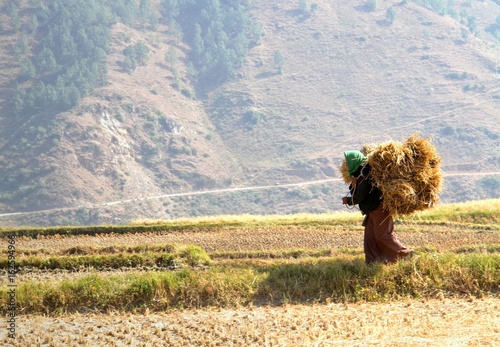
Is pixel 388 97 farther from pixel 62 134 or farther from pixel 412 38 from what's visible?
pixel 62 134

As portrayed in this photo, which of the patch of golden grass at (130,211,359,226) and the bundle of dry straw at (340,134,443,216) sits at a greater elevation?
the bundle of dry straw at (340,134,443,216)

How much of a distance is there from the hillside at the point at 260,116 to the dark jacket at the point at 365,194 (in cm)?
6119

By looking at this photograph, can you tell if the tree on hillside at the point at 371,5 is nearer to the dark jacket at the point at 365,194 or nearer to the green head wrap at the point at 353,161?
the green head wrap at the point at 353,161

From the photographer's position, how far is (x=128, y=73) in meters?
104

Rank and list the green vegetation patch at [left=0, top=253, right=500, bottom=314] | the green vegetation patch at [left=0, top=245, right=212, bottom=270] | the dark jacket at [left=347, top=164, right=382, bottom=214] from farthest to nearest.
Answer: the green vegetation patch at [left=0, top=245, right=212, bottom=270] < the dark jacket at [left=347, top=164, right=382, bottom=214] < the green vegetation patch at [left=0, top=253, right=500, bottom=314]

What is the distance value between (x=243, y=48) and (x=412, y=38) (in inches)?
1043

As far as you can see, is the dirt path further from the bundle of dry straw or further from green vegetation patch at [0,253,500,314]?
the bundle of dry straw

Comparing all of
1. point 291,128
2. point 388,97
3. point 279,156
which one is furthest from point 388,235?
point 388,97

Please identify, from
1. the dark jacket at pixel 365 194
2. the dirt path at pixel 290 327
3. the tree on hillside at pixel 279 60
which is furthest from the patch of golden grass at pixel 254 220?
the tree on hillside at pixel 279 60

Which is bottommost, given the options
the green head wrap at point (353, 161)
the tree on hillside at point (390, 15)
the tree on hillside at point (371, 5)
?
the green head wrap at point (353, 161)

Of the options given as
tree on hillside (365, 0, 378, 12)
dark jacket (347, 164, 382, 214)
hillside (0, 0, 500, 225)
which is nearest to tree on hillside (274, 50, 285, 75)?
hillside (0, 0, 500, 225)

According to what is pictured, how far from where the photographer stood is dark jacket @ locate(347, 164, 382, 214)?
39.3 ft

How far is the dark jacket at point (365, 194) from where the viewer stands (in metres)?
12.0

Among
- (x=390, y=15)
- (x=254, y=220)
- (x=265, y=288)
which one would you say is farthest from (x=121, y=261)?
(x=390, y=15)
